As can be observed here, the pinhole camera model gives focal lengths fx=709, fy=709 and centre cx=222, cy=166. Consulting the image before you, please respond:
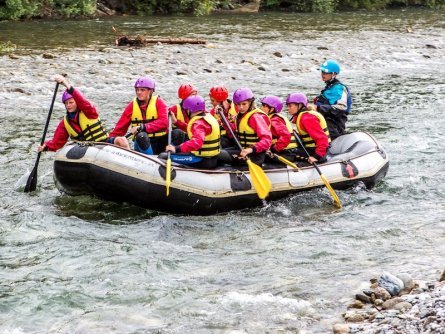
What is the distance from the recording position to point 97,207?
Answer: 31.5 feet

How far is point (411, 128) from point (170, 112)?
6.62m

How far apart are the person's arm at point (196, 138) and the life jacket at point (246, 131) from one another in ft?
2.31

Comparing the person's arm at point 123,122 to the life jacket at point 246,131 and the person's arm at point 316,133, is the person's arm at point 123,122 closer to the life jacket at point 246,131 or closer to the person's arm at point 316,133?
the life jacket at point 246,131

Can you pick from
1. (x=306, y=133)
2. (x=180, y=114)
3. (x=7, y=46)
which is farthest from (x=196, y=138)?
(x=7, y=46)

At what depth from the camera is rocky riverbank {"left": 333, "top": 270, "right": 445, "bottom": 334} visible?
5648 mm

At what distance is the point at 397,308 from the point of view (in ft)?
20.0

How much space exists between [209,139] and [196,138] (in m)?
0.26

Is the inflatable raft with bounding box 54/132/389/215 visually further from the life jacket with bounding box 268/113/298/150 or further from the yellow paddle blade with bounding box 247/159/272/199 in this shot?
the life jacket with bounding box 268/113/298/150

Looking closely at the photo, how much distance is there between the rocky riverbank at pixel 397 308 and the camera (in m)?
5.65

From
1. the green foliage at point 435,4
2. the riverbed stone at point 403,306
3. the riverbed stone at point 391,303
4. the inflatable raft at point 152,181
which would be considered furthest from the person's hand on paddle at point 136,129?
the green foliage at point 435,4

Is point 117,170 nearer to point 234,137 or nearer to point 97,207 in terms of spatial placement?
point 97,207

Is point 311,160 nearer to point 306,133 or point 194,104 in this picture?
point 306,133

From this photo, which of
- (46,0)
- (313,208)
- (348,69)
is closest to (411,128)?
(313,208)

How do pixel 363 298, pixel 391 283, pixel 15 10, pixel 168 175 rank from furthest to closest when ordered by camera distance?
1. pixel 15 10
2. pixel 168 175
3. pixel 391 283
4. pixel 363 298
